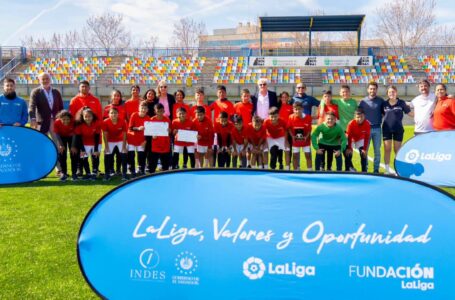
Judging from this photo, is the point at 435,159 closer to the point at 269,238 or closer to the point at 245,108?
the point at 245,108

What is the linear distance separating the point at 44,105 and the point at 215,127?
3.47 meters

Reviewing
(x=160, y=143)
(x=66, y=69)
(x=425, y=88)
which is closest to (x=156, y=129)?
(x=160, y=143)

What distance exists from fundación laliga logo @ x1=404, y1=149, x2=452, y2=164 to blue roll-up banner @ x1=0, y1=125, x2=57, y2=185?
624 cm

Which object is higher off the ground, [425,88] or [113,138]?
[425,88]

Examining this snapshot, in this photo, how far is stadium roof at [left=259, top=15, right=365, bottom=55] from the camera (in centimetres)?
3144

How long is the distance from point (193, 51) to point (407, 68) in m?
20.3

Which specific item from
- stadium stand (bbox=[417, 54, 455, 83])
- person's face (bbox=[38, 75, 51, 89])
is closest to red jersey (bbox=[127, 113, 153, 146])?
person's face (bbox=[38, 75, 51, 89])

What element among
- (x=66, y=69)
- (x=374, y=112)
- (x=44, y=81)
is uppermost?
(x=66, y=69)

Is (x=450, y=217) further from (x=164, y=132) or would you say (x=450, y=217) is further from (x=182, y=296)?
(x=164, y=132)

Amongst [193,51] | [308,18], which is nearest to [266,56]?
[308,18]

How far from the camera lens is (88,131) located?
7.86 metres

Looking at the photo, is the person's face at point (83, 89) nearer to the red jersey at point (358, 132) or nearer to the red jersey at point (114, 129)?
the red jersey at point (114, 129)

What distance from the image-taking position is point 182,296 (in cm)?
258

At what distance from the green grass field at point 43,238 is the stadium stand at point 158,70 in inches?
1180
